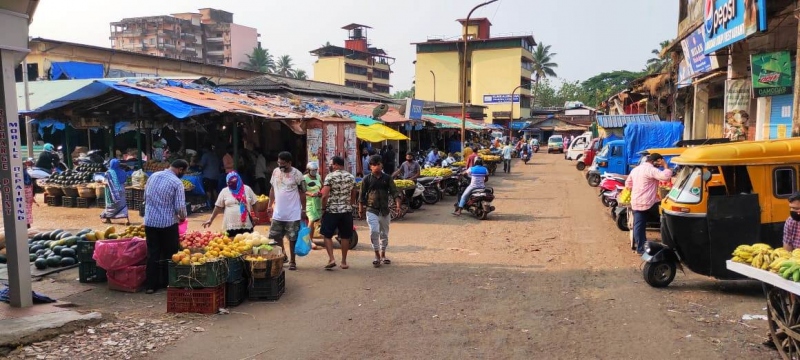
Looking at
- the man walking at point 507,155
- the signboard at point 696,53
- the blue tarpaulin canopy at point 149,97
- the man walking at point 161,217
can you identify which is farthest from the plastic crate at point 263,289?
the man walking at point 507,155

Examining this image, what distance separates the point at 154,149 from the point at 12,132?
15.9 metres

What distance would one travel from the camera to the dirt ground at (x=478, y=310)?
511 cm

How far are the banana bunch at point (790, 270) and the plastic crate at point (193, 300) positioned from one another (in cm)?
547

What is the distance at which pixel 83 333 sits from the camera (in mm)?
5500

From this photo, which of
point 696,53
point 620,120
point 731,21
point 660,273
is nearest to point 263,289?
point 660,273

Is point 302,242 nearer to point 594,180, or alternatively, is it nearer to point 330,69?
point 594,180

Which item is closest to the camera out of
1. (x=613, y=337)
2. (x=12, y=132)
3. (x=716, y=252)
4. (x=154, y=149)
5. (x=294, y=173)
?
(x=613, y=337)

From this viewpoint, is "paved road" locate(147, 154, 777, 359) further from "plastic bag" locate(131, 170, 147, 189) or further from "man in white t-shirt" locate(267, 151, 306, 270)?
"plastic bag" locate(131, 170, 147, 189)

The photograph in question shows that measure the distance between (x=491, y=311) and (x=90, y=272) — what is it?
17.6 ft

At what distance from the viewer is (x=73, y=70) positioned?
28.0 metres

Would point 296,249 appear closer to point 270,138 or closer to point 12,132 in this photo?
point 12,132

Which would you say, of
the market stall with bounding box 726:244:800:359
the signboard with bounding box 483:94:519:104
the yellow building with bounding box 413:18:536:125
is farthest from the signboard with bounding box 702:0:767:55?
the signboard with bounding box 483:94:519:104

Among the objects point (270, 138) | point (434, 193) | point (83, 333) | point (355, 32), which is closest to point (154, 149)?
point (270, 138)

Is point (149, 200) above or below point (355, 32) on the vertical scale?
below
